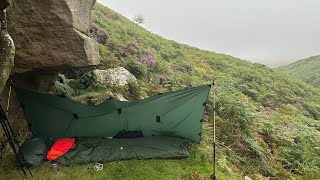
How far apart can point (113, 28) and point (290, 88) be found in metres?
17.1

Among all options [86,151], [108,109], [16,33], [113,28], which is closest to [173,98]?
[108,109]

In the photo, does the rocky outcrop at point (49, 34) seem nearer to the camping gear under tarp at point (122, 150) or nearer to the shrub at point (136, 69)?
the camping gear under tarp at point (122, 150)

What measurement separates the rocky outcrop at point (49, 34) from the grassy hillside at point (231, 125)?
11.8 feet

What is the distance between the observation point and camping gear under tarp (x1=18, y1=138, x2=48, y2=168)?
1109cm

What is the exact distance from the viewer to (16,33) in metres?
9.77

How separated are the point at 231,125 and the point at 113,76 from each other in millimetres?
6339

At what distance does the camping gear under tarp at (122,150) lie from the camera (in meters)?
11.5

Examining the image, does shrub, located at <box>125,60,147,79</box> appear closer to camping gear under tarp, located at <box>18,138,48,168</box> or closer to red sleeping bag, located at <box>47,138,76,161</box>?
red sleeping bag, located at <box>47,138,76,161</box>

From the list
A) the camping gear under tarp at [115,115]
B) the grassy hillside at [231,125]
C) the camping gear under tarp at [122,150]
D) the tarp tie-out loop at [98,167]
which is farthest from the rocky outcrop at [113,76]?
the tarp tie-out loop at [98,167]

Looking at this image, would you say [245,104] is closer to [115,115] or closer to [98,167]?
[115,115]

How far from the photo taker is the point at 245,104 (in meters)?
18.3

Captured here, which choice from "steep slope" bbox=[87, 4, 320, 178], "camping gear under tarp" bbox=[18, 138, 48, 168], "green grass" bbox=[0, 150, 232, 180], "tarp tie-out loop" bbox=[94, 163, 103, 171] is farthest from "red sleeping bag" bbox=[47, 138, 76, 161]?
"steep slope" bbox=[87, 4, 320, 178]

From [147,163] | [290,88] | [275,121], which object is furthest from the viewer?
[290,88]

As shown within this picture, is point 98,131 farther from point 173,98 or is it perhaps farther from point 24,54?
point 24,54
